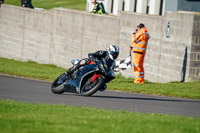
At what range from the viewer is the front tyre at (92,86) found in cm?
1324

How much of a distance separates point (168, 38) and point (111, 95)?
5551 millimetres

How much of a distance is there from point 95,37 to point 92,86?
10622mm

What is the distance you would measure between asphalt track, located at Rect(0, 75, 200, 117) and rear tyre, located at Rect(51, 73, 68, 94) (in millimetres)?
134

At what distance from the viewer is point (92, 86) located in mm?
13547

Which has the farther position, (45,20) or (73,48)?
(45,20)

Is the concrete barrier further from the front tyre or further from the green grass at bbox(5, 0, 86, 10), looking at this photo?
the green grass at bbox(5, 0, 86, 10)

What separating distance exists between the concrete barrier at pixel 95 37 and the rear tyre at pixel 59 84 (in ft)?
20.3

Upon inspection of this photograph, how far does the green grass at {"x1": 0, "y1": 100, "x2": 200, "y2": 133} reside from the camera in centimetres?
851

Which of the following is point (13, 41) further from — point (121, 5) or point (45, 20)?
point (121, 5)

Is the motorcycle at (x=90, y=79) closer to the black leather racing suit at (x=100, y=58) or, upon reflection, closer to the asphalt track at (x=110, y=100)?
the black leather racing suit at (x=100, y=58)

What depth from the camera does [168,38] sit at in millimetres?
20234

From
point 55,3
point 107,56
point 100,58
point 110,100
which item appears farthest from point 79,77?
point 55,3

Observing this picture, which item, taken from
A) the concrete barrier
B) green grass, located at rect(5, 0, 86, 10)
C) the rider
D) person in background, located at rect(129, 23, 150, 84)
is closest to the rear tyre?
the rider


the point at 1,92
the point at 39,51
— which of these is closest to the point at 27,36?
the point at 39,51
